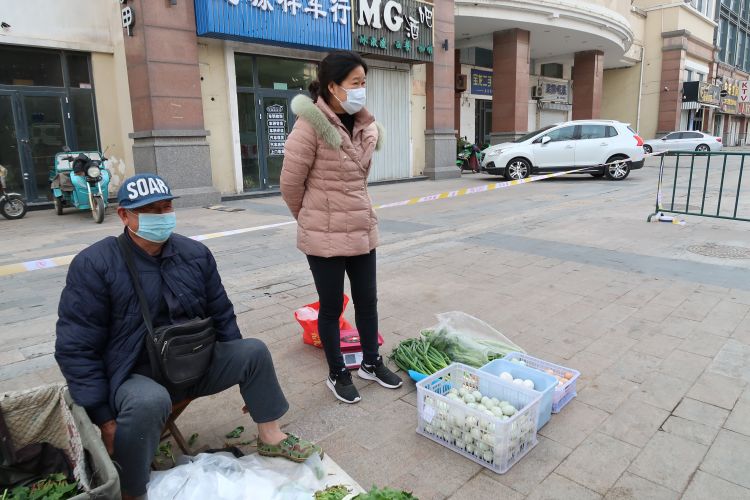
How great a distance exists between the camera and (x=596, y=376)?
10.9 feet

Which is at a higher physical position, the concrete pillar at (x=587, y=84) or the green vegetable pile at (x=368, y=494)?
the concrete pillar at (x=587, y=84)

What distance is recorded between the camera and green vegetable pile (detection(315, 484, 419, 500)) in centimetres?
187

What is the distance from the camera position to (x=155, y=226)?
225cm

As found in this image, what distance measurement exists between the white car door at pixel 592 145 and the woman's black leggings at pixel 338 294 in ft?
42.9

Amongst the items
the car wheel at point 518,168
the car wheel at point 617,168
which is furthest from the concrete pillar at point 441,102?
the car wheel at point 617,168

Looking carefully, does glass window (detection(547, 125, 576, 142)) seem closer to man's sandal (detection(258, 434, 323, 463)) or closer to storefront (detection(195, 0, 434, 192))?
storefront (detection(195, 0, 434, 192))

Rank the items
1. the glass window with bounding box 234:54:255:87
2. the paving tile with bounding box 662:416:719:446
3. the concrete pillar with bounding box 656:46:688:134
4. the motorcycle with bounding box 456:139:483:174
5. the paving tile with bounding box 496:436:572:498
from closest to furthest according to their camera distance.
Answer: the paving tile with bounding box 496:436:572:498
the paving tile with bounding box 662:416:719:446
the glass window with bounding box 234:54:255:87
the motorcycle with bounding box 456:139:483:174
the concrete pillar with bounding box 656:46:688:134

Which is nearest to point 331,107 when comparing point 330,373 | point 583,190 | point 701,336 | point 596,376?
point 330,373

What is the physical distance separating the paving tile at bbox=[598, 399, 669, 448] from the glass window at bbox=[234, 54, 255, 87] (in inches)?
439

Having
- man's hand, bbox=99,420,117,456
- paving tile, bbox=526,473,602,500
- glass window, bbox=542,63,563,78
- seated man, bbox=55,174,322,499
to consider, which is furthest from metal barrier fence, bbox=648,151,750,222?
glass window, bbox=542,63,563,78

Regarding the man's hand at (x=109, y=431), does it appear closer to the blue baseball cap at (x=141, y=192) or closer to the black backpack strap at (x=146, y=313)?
the black backpack strap at (x=146, y=313)

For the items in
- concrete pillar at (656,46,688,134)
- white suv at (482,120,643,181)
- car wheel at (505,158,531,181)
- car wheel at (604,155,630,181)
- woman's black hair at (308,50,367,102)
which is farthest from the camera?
concrete pillar at (656,46,688,134)

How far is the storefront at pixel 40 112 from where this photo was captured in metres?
10.4

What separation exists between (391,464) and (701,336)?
106 inches
